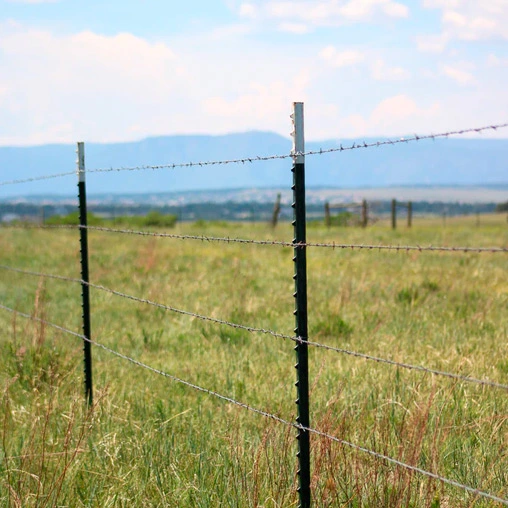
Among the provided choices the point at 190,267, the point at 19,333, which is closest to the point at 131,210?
the point at 190,267

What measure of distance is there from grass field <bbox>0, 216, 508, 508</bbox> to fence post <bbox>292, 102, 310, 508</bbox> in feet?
0.50

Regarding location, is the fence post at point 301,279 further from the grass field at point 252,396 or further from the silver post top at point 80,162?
the silver post top at point 80,162

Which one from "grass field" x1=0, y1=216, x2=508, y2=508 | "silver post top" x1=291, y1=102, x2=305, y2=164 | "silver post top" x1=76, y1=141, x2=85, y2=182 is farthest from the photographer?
"silver post top" x1=76, y1=141, x2=85, y2=182

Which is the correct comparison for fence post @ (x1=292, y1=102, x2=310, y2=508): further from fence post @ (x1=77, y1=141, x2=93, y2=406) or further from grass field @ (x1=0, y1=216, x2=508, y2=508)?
fence post @ (x1=77, y1=141, x2=93, y2=406)

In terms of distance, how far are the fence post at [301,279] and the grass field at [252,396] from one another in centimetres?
15

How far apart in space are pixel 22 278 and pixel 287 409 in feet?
34.2

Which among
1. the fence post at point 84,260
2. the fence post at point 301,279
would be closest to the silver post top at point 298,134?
the fence post at point 301,279

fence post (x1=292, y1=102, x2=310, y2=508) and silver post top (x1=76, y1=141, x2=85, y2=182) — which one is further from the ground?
silver post top (x1=76, y1=141, x2=85, y2=182)

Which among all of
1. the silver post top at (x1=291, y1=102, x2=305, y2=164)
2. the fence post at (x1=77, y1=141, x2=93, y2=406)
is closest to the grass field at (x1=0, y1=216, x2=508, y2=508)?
the fence post at (x1=77, y1=141, x2=93, y2=406)

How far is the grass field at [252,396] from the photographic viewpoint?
12.6 ft

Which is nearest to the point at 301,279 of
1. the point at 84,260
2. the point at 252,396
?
the point at 252,396

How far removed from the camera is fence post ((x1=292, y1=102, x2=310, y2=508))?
3352mm

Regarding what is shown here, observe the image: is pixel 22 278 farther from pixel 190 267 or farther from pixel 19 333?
pixel 19 333

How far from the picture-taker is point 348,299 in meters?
10.2
